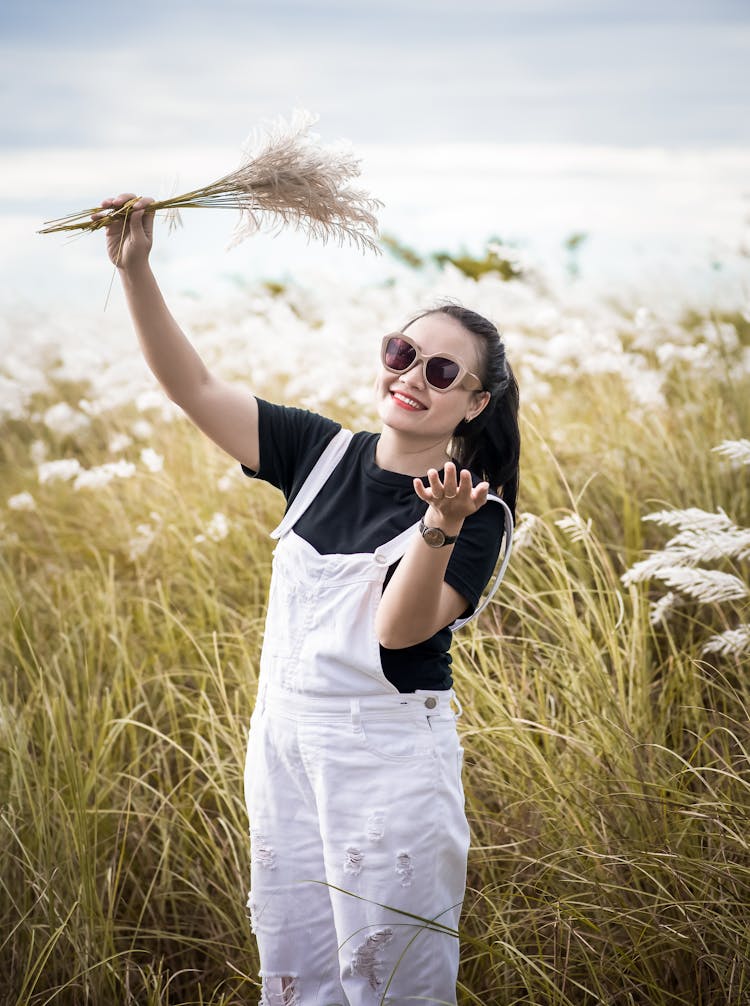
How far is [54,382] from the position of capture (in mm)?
7305

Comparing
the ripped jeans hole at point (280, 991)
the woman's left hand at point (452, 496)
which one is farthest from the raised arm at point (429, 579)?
the ripped jeans hole at point (280, 991)

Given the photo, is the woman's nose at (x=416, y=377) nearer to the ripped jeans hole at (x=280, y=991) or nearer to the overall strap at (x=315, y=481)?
the overall strap at (x=315, y=481)

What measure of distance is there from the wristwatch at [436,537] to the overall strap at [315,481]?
0.45 meters

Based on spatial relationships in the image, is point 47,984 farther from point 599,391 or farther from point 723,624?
point 599,391

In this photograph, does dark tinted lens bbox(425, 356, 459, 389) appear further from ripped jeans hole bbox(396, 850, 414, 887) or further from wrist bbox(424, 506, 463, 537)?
ripped jeans hole bbox(396, 850, 414, 887)

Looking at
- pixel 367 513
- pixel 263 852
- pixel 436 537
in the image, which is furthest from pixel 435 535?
pixel 263 852

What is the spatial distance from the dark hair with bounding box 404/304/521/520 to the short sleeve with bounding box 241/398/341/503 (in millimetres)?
279

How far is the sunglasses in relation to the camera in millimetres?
1699

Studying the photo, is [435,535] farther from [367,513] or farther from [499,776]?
[499,776]

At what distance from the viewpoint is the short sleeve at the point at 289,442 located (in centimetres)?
186

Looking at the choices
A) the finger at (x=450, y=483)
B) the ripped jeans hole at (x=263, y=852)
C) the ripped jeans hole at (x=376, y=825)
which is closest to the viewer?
the finger at (x=450, y=483)

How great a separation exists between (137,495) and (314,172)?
107 inches

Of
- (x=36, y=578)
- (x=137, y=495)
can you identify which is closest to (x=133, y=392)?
(x=137, y=495)

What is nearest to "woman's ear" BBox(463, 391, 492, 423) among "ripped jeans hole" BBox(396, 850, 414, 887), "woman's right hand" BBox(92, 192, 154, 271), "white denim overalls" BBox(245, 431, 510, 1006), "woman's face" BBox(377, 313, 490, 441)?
"woman's face" BBox(377, 313, 490, 441)
